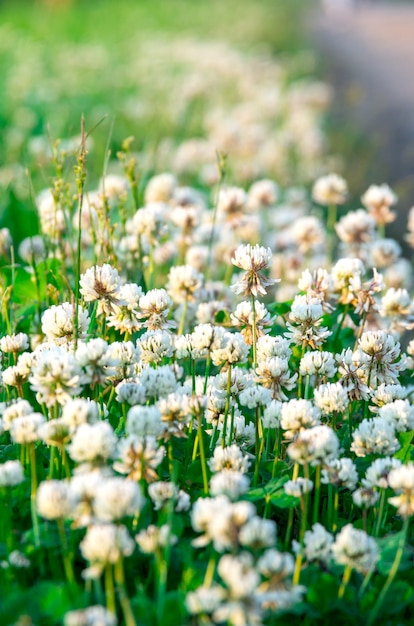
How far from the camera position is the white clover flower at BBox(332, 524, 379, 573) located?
56.3 inches

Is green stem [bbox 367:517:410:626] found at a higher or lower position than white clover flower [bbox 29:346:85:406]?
lower

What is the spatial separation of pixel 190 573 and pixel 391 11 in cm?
1829

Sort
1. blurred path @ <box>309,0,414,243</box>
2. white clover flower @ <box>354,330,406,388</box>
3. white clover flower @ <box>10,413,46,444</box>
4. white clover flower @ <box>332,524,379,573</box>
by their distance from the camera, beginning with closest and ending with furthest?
1. white clover flower @ <box>332,524,379,573</box>
2. white clover flower @ <box>10,413,46,444</box>
3. white clover flower @ <box>354,330,406,388</box>
4. blurred path @ <box>309,0,414,243</box>

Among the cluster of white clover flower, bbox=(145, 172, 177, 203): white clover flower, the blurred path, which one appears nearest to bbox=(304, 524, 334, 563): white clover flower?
the cluster of white clover flower

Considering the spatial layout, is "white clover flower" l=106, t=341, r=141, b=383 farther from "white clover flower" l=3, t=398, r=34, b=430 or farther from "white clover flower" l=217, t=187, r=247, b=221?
"white clover flower" l=217, t=187, r=247, b=221

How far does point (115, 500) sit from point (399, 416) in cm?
69

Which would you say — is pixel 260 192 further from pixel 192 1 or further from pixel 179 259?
pixel 192 1

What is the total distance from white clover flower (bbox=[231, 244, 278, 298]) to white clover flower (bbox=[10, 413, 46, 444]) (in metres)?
0.62

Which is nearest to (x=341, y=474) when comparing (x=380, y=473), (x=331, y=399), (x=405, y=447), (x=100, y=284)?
(x=380, y=473)

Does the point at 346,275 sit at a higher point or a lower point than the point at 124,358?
higher

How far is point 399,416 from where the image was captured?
5.82 ft

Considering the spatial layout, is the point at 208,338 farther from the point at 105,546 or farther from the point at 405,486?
the point at 105,546

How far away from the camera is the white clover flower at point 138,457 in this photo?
1.52m

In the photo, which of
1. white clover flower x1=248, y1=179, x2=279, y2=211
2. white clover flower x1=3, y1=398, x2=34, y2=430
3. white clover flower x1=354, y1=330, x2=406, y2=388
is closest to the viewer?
white clover flower x1=3, y1=398, x2=34, y2=430
